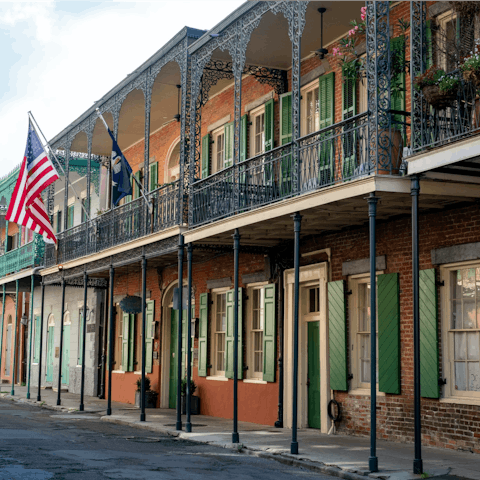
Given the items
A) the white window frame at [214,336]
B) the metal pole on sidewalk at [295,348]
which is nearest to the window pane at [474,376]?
the metal pole on sidewalk at [295,348]

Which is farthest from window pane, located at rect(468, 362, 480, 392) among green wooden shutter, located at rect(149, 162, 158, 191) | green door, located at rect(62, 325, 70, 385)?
green door, located at rect(62, 325, 70, 385)

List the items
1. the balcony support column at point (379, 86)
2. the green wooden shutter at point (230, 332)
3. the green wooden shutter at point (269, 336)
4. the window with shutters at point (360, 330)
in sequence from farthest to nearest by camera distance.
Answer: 1. the green wooden shutter at point (230, 332)
2. the green wooden shutter at point (269, 336)
3. the window with shutters at point (360, 330)
4. the balcony support column at point (379, 86)

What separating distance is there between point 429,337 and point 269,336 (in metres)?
4.02

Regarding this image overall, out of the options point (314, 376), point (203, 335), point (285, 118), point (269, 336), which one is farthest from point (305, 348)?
point (285, 118)

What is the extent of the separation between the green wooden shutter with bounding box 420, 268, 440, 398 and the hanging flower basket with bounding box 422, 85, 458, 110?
2617mm

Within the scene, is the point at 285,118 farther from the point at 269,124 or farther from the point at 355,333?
the point at 355,333

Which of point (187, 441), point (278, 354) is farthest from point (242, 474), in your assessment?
point (278, 354)

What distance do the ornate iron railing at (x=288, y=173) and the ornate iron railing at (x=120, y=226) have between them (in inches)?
34.3

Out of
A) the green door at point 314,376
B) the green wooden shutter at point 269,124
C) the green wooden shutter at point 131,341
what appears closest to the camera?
the green door at point 314,376

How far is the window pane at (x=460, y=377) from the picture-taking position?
33.0 feet

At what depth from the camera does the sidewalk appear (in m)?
8.47

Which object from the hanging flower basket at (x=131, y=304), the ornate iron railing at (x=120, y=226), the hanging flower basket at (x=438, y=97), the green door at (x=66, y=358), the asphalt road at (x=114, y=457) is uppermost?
the hanging flower basket at (x=438, y=97)

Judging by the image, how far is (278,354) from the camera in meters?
13.6

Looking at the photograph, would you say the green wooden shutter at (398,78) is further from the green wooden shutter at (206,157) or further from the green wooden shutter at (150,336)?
the green wooden shutter at (150,336)
